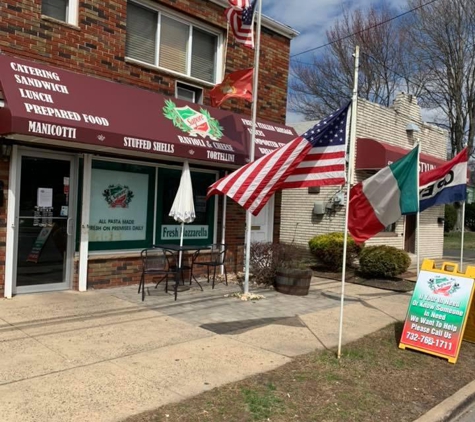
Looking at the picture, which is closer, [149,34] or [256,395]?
[256,395]

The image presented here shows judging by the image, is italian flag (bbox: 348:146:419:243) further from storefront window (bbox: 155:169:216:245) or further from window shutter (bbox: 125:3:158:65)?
window shutter (bbox: 125:3:158:65)

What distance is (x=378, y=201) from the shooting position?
6473mm

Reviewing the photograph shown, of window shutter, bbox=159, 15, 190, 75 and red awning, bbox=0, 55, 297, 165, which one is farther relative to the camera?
Result: window shutter, bbox=159, 15, 190, 75

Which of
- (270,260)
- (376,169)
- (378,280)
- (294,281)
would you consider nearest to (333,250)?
(378,280)

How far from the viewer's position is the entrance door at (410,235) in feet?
49.3

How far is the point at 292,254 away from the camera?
956cm

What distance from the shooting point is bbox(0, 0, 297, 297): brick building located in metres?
7.04

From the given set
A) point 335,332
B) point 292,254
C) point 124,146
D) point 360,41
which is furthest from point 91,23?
point 360,41

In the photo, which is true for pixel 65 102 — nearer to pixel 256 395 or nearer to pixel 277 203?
pixel 256 395

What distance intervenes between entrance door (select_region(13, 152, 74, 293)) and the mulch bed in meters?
6.29

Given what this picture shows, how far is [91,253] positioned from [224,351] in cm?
365

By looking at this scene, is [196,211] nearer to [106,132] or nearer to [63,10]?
[106,132]

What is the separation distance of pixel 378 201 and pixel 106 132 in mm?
3999

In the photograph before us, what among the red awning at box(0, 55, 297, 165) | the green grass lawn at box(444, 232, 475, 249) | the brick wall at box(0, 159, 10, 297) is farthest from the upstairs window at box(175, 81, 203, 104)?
the green grass lawn at box(444, 232, 475, 249)
